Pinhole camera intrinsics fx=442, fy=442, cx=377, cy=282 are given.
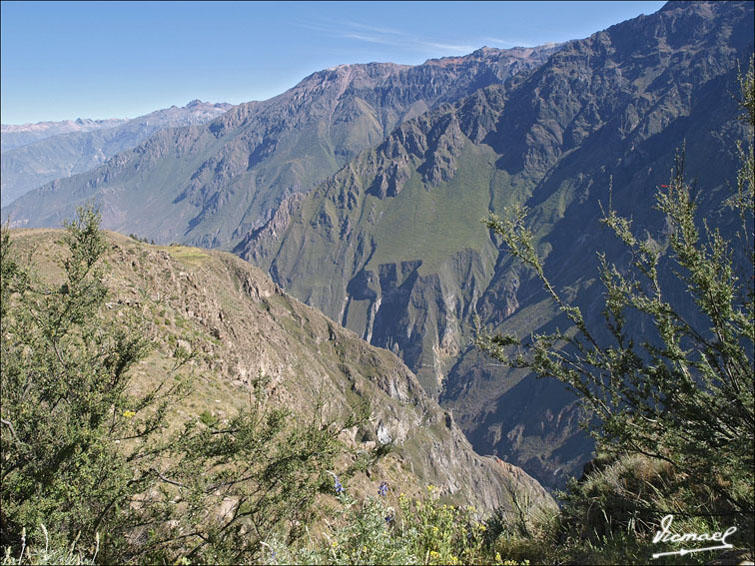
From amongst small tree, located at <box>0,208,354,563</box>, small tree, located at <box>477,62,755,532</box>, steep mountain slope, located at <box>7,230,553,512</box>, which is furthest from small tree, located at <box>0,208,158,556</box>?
small tree, located at <box>477,62,755,532</box>

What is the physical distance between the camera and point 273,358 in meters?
62.9

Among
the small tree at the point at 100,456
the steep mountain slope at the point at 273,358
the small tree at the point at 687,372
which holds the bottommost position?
the steep mountain slope at the point at 273,358

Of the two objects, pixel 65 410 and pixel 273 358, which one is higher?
Result: pixel 65 410

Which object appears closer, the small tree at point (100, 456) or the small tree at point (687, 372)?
the small tree at point (687, 372)

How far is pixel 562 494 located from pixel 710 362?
340cm

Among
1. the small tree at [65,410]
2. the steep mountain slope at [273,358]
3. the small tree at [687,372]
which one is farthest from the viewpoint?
the steep mountain slope at [273,358]

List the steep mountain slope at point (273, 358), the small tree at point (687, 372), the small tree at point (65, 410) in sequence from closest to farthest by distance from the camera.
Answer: the small tree at point (687, 372), the small tree at point (65, 410), the steep mountain slope at point (273, 358)

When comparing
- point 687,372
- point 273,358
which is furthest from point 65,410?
point 273,358

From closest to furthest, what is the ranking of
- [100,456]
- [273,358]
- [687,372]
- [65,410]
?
[687,372], [100,456], [65,410], [273,358]

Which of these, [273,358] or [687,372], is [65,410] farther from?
[273,358]

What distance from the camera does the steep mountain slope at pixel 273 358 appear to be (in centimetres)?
2105

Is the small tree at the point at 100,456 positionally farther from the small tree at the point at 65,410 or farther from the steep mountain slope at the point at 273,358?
the steep mountain slope at the point at 273,358

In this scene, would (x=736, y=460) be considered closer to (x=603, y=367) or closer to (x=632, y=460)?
(x=603, y=367)

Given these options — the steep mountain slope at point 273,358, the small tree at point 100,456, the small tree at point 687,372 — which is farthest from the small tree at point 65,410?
the small tree at point 687,372
